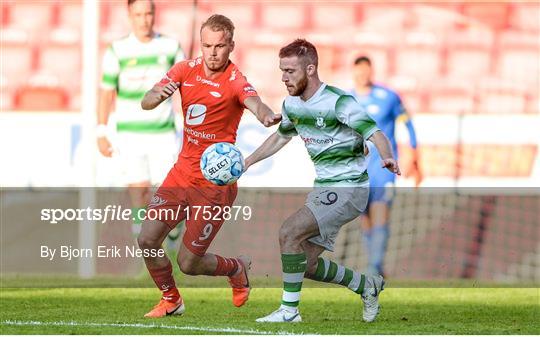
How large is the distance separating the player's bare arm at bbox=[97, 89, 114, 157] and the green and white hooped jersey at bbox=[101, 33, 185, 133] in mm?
85

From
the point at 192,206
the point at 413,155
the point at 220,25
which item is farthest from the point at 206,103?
the point at 413,155

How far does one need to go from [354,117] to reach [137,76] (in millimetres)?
4194

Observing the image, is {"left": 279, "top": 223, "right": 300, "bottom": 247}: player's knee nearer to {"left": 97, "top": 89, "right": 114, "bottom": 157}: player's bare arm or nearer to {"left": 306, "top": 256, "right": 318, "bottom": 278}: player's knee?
{"left": 306, "top": 256, "right": 318, "bottom": 278}: player's knee

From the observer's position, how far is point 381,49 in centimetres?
1460

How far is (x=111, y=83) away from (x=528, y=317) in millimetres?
4318

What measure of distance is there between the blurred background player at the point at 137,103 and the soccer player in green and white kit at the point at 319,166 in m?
3.63

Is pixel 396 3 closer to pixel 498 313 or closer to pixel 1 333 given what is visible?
pixel 498 313

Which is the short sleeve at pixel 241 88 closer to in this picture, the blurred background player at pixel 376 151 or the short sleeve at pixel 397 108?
the blurred background player at pixel 376 151

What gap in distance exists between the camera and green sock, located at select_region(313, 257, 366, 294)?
7359 millimetres

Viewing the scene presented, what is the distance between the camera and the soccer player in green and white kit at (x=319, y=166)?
280 inches

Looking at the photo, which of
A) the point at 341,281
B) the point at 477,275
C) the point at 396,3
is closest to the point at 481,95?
the point at 396,3

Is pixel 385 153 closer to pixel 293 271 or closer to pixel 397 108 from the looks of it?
pixel 293 271

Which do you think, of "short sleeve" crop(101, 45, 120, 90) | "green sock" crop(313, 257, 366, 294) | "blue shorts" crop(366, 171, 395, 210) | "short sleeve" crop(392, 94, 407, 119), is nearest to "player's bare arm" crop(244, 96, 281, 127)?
"green sock" crop(313, 257, 366, 294)

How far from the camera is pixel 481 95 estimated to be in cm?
1438
